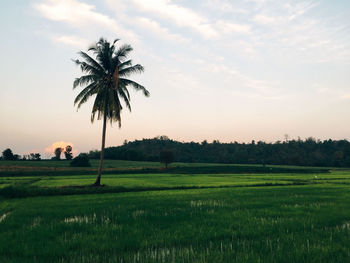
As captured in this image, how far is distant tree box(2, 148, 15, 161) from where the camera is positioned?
314ft

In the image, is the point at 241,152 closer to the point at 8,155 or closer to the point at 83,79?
the point at 8,155

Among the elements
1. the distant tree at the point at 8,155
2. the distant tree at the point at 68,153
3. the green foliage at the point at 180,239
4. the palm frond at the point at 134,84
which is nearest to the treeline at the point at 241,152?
the distant tree at the point at 68,153

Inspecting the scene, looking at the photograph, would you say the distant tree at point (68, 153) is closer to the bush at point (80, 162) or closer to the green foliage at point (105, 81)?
the bush at point (80, 162)

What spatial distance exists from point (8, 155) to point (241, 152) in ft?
373

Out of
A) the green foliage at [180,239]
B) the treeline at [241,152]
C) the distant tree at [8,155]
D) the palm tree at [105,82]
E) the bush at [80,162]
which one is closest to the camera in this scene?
the green foliage at [180,239]

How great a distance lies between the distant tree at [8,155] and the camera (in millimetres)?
95625

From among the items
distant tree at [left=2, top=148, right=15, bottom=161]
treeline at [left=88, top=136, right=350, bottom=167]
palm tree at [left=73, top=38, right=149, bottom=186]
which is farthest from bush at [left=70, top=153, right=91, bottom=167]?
palm tree at [left=73, top=38, right=149, bottom=186]

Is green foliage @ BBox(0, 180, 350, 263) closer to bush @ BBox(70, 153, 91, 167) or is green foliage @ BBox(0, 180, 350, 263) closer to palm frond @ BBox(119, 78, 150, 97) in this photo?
palm frond @ BBox(119, 78, 150, 97)

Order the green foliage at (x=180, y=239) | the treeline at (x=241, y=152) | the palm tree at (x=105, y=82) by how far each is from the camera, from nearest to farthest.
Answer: the green foliage at (x=180, y=239) < the palm tree at (x=105, y=82) < the treeline at (x=241, y=152)

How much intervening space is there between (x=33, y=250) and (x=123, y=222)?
3.70 metres

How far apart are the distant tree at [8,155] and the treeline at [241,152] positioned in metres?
34.4

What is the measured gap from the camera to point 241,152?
6014 inches

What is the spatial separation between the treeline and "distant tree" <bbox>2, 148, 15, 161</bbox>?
34357 mm

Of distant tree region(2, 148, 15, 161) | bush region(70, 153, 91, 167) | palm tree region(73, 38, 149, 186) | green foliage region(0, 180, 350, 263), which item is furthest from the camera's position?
distant tree region(2, 148, 15, 161)
